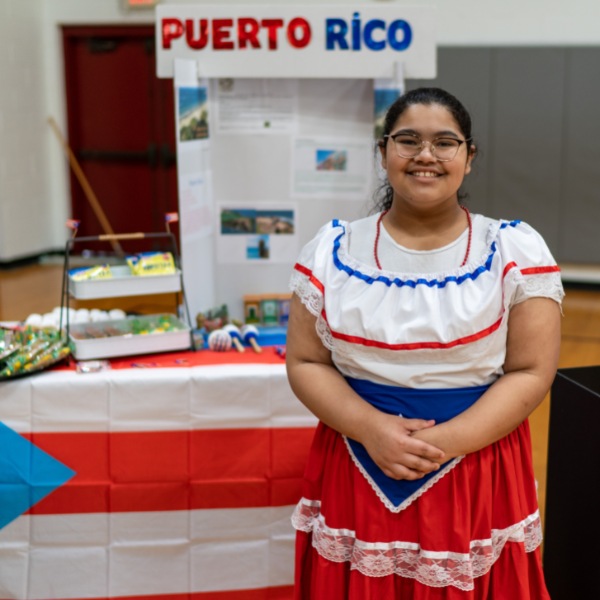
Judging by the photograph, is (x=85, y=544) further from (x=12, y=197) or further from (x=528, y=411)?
(x=12, y=197)

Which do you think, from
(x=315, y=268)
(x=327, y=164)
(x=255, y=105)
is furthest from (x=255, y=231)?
(x=315, y=268)

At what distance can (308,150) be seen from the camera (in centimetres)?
315

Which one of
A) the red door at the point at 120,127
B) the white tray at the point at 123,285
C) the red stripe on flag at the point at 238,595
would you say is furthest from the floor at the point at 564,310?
the white tray at the point at 123,285

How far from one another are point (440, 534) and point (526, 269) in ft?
1.60

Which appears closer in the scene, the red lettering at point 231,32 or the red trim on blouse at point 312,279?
the red trim on blouse at point 312,279

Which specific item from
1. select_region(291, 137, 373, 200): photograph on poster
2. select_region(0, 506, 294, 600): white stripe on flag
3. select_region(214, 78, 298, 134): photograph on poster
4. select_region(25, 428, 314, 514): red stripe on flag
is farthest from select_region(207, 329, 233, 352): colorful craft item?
select_region(214, 78, 298, 134): photograph on poster

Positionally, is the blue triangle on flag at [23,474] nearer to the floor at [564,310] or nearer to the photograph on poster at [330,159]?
the photograph on poster at [330,159]

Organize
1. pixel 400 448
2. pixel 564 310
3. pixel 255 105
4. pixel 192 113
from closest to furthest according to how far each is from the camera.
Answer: pixel 400 448
pixel 192 113
pixel 255 105
pixel 564 310

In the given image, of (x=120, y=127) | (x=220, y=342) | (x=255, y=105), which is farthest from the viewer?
(x=120, y=127)

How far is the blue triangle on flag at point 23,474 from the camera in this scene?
2.18 m

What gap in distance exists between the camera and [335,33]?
2.95 metres

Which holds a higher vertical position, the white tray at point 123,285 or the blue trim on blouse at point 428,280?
the blue trim on blouse at point 428,280

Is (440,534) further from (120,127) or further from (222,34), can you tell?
(120,127)

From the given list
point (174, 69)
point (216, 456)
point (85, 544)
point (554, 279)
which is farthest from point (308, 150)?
point (554, 279)
